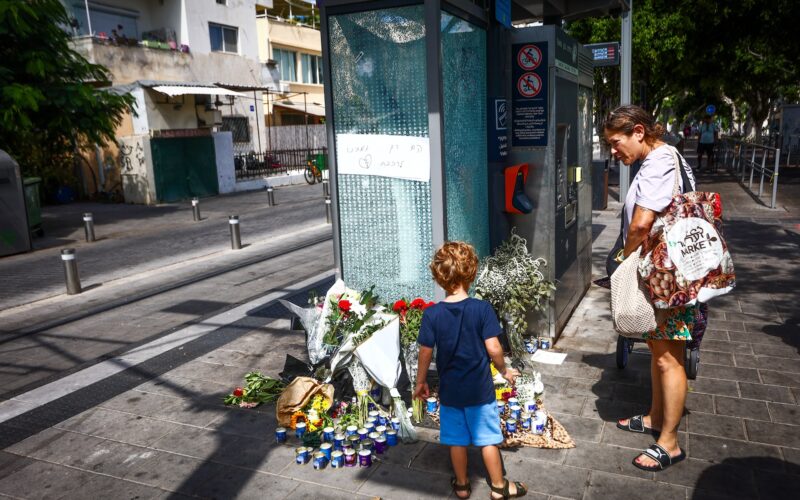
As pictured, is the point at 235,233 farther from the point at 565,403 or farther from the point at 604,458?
the point at 604,458

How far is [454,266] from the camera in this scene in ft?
10.3

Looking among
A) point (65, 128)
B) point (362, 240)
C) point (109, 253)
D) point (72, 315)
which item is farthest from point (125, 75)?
point (362, 240)

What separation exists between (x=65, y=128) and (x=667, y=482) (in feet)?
49.8

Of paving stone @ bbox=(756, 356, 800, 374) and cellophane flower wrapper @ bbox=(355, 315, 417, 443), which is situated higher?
cellophane flower wrapper @ bbox=(355, 315, 417, 443)

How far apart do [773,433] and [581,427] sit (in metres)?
1.15

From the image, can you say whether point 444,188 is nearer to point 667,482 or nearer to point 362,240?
point 362,240

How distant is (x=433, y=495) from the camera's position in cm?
Result: 340

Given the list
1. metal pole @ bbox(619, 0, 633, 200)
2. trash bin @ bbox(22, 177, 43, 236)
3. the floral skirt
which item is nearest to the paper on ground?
the floral skirt

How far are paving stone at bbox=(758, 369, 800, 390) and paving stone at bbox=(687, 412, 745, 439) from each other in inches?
32.9

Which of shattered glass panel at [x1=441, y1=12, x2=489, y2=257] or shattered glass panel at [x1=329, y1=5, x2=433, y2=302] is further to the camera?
shattered glass panel at [x1=441, y1=12, x2=489, y2=257]

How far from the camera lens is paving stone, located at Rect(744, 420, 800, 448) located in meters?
3.80

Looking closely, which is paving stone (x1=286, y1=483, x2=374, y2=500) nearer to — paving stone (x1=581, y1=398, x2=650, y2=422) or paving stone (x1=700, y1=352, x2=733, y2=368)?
paving stone (x1=581, y1=398, x2=650, y2=422)

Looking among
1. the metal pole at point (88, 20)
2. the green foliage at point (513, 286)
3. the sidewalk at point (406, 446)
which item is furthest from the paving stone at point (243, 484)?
the metal pole at point (88, 20)

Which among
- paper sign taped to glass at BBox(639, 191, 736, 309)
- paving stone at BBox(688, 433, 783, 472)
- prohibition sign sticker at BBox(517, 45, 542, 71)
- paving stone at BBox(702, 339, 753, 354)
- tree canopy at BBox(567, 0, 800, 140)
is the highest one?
tree canopy at BBox(567, 0, 800, 140)
